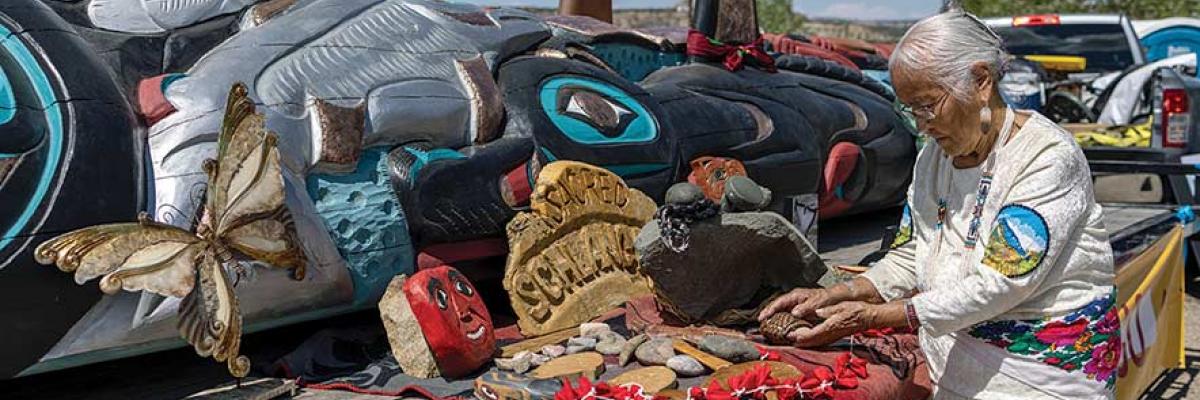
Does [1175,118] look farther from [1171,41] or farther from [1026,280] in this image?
[1171,41]

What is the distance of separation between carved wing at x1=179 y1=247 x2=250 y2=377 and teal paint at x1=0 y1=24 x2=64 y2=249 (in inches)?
16.6

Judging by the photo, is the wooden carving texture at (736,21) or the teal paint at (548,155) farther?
the wooden carving texture at (736,21)

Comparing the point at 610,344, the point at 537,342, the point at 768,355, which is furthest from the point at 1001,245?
the point at 537,342

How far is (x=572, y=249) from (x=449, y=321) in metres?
0.84

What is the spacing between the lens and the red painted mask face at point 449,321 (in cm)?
327

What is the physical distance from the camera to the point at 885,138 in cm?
647

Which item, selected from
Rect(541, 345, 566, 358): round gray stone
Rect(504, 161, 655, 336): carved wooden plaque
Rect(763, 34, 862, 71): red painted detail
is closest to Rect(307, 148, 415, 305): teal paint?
Rect(504, 161, 655, 336): carved wooden plaque

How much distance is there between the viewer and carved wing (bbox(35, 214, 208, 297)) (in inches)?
110

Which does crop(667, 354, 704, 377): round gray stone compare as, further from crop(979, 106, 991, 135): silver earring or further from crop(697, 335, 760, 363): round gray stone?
crop(979, 106, 991, 135): silver earring

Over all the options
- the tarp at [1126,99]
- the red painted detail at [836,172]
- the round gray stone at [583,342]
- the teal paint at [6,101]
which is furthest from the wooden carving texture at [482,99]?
the tarp at [1126,99]

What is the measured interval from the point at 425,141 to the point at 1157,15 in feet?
78.3

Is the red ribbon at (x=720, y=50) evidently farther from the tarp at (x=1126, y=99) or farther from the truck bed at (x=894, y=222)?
the tarp at (x=1126, y=99)

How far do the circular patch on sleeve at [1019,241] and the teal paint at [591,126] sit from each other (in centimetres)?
228

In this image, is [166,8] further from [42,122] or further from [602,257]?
[602,257]
